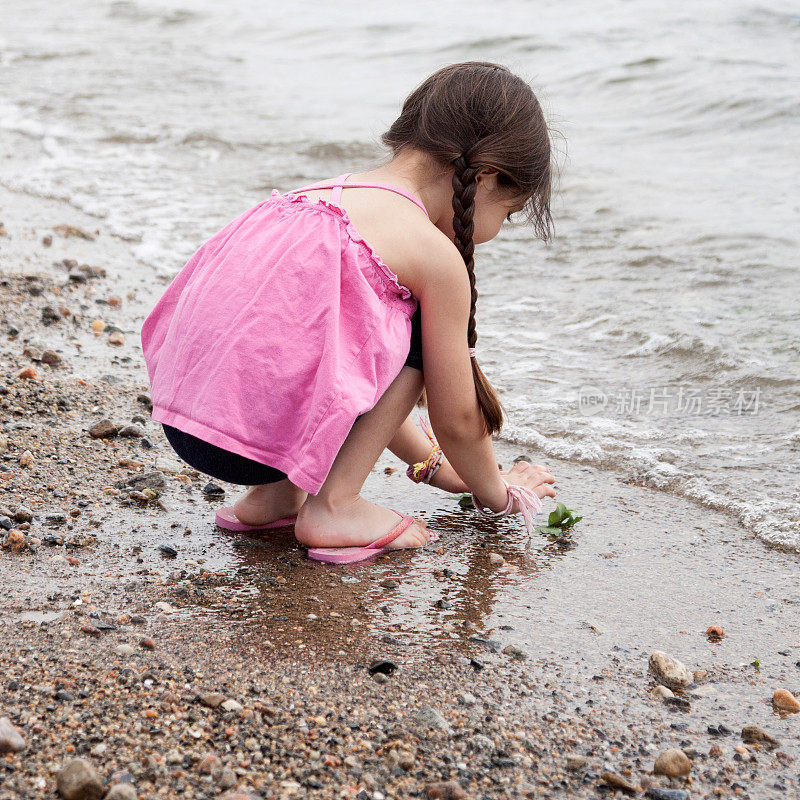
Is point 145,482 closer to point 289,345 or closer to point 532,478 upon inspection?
point 289,345

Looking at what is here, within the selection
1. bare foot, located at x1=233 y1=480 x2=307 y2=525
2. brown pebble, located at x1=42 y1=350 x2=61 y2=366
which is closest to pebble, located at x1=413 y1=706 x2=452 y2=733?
bare foot, located at x1=233 y1=480 x2=307 y2=525

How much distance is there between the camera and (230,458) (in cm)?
240

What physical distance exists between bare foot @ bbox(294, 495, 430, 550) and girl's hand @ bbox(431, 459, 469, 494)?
0.35 metres

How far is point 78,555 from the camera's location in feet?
7.81

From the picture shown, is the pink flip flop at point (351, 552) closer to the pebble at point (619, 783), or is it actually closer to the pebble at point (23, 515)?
the pebble at point (23, 515)

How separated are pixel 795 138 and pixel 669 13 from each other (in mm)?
6823

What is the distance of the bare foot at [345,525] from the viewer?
2.50m

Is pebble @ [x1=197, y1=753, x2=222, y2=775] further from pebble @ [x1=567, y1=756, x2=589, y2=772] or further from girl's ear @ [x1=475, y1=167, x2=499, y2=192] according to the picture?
girl's ear @ [x1=475, y1=167, x2=499, y2=192]

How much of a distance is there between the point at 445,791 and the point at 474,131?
1595mm

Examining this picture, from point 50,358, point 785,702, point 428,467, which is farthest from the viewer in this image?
point 50,358

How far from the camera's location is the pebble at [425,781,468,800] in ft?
5.27

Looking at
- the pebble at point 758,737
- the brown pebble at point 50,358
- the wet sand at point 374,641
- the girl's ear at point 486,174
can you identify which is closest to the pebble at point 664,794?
the wet sand at point 374,641

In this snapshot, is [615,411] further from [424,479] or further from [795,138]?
[795,138]

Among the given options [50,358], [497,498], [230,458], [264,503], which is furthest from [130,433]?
[497,498]
